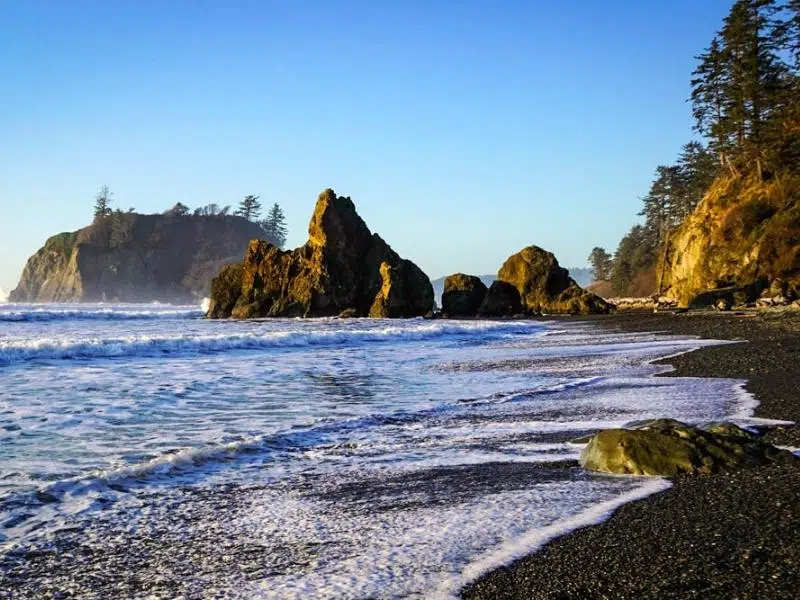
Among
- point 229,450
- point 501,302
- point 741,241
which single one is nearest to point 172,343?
point 229,450

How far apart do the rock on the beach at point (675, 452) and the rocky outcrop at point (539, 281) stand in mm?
49873

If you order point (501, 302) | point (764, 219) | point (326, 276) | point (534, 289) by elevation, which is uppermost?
point (764, 219)

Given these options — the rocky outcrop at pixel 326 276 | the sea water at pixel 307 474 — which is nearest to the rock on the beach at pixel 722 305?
the rocky outcrop at pixel 326 276

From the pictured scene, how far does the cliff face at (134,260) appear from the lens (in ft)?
456

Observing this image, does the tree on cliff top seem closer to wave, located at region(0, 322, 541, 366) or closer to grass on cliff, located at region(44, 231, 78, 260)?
grass on cliff, located at region(44, 231, 78, 260)

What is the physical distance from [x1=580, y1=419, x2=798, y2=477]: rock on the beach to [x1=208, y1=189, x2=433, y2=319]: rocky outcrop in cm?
4750

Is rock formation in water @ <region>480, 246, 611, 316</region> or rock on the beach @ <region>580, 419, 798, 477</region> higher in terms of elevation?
rock formation in water @ <region>480, 246, 611, 316</region>

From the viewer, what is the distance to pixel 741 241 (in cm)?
4191

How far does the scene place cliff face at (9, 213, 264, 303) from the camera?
13900 centimetres

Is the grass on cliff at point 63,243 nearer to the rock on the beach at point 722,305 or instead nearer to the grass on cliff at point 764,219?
the grass on cliff at point 764,219

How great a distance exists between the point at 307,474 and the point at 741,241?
4231 cm

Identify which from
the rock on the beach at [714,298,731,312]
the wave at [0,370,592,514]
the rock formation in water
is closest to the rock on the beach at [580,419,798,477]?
the wave at [0,370,592,514]

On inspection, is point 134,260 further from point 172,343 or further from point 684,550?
point 684,550

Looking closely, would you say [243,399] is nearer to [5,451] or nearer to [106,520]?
[5,451]
